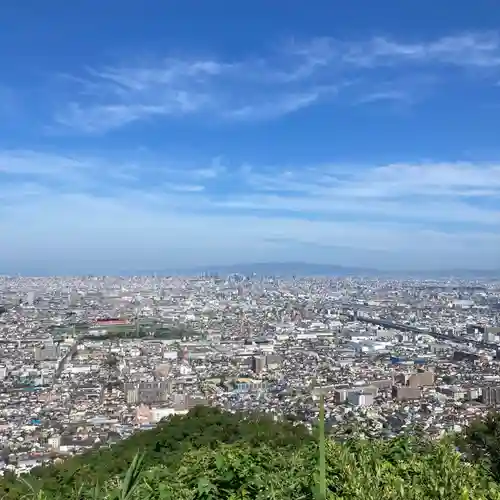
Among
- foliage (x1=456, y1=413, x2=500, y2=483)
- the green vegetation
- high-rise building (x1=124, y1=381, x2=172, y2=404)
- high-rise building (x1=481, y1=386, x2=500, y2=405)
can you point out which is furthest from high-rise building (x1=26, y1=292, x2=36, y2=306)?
foliage (x1=456, y1=413, x2=500, y2=483)

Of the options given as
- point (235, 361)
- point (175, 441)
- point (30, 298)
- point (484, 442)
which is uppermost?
point (484, 442)

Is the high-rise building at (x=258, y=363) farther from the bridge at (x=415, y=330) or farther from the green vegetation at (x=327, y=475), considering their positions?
the green vegetation at (x=327, y=475)

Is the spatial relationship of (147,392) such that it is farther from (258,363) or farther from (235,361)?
(235,361)

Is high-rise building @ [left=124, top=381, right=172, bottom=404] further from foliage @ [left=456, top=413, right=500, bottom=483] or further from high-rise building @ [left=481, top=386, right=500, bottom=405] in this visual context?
foliage @ [left=456, top=413, right=500, bottom=483]

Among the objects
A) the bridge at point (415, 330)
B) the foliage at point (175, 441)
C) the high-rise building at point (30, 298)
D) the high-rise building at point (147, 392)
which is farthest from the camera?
the high-rise building at point (30, 298)

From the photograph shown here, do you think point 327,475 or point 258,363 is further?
point 258,363

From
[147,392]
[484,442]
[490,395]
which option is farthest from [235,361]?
[484,442]

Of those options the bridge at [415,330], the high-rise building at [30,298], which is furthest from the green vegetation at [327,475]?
the high-rise building at [30,298]

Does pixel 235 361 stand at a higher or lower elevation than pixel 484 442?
lower
